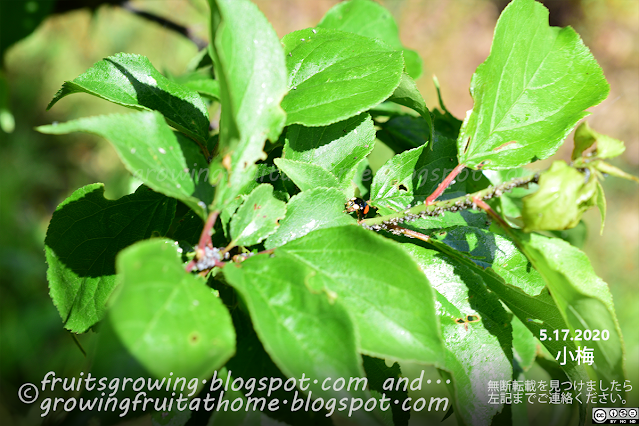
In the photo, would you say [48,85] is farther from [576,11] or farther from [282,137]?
[576,11]

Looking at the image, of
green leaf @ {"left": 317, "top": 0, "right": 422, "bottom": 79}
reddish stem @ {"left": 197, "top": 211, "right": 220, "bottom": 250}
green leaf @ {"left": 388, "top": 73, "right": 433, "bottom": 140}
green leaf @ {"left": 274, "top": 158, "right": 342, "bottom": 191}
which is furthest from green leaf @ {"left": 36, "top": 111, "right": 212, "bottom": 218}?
green leaf @ {"left": 317, "top": 0, "right": 422, "bottom": 79}

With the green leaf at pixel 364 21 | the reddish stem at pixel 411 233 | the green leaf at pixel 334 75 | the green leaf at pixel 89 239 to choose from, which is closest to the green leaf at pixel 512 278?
the reddish stem at pixel 411 233

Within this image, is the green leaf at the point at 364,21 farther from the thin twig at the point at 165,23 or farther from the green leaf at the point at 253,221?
the green leaf at the point at 253,221

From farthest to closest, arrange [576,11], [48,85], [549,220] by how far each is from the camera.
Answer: [576,11], [48,85], [549,220]

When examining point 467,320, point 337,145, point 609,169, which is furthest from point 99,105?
point 609,169

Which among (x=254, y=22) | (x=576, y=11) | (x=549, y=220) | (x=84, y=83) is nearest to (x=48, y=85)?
(x=84, y=83)

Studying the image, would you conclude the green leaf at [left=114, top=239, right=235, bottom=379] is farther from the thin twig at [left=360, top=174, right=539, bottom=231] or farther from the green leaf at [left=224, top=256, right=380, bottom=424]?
the thin twig at [left=360, top=174, right=539, bottom=231]
